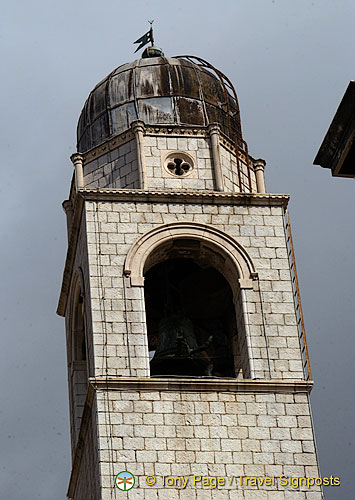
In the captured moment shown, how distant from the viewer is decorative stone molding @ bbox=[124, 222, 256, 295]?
30.4 m

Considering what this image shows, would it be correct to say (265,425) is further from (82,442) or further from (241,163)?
(241,163)

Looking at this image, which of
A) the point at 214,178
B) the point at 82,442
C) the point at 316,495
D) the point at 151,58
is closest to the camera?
the point at 316,495

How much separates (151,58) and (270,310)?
22.3ft

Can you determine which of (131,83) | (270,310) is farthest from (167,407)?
(131,83)

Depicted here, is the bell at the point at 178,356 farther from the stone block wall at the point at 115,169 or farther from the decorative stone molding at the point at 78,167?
the decorative stone molding at the point at 78,167

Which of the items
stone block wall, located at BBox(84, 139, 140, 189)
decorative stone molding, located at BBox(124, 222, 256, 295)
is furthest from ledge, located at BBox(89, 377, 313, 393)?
stone block wall, located at BBox(84, 139, 140, 189)

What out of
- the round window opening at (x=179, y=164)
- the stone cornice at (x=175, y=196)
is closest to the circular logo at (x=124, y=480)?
the stone cornice at (x=175, y=196)

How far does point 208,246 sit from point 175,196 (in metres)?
1.11

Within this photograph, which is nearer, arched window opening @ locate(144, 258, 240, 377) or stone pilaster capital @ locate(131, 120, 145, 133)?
arched window opening @ locate(144, 258, 240, 377)

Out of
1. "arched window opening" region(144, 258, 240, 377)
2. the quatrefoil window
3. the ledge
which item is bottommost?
the ledge

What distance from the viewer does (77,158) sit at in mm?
32688

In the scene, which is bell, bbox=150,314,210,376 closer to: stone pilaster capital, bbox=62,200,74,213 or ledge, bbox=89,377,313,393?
ledge, bbox=89,377,313,393

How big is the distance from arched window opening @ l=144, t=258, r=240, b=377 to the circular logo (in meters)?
→ 3.95

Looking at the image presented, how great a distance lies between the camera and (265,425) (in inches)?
1129
